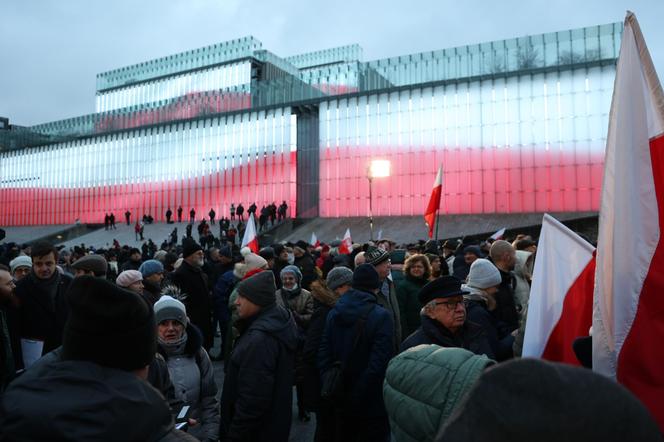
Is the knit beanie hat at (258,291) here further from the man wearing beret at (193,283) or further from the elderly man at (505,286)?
the man wearing beret at (193,283)

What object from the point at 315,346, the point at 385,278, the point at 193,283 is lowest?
the point at 315,346

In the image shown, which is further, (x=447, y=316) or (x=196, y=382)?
(x=196, y=382)

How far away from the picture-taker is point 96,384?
1484 millimetres

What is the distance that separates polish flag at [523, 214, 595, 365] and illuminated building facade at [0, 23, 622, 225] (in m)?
33.4

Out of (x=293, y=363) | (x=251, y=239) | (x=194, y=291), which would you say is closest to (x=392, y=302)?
(x=293, y=363)

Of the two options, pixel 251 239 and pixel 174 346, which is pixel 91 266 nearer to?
pixel 174 346

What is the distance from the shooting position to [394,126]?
40156mm

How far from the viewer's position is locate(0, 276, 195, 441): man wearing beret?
4.58 feet

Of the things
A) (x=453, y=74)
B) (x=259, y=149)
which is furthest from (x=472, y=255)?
(x=259, y=149)

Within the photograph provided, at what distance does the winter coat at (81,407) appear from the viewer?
1.39 meters

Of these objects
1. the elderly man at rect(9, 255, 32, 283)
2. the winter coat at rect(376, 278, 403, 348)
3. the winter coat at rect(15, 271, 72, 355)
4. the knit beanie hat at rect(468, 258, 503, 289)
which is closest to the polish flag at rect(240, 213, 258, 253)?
the elderly man at rect(9, 255, 32, 283)

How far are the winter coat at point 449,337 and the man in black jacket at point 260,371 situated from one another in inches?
30.4

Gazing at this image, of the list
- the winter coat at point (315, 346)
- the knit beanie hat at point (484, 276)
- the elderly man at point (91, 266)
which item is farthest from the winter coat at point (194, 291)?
the knit beanie hat at point (484, 276)

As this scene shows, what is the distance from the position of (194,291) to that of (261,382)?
411cm
